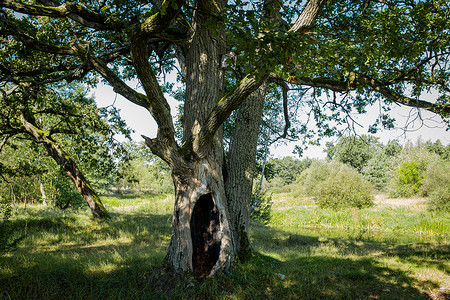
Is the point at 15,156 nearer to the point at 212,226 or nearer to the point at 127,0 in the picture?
the point at 127,0

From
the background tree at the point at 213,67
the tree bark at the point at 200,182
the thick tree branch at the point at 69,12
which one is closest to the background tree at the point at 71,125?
the background tree at the point at 213,67

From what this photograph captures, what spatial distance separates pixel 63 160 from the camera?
1078 centimetres

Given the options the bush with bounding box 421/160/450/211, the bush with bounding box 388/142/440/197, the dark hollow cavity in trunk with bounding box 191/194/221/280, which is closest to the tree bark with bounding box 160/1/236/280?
the dark hollow cavity in trunk with bounding box 191/194/221/280

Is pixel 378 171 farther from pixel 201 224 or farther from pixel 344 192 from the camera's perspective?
pixel 201 224

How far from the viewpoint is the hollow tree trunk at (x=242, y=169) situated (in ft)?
18.1

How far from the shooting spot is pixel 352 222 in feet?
67.8

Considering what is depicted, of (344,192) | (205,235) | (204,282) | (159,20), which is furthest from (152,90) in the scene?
(344,192)

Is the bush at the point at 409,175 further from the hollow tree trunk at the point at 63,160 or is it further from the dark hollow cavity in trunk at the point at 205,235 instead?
the dark hollow cavity in trunk at the point at 205,235

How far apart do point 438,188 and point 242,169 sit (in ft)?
82.3

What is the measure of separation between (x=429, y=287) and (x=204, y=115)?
194 inches

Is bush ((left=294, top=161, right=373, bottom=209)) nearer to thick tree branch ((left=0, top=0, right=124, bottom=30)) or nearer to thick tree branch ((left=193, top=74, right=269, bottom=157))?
thick tree branch ((left=193, top=74, right=269, bottom=157))

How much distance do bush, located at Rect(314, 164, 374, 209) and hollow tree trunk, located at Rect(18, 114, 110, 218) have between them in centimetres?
2182

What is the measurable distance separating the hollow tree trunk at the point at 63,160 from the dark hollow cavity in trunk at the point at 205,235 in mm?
8298

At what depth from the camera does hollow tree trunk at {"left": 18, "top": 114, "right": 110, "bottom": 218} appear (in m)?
10.4
